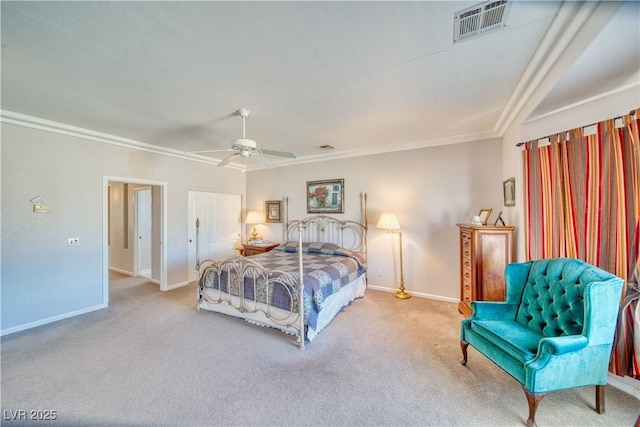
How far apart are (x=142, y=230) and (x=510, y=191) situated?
285 inches

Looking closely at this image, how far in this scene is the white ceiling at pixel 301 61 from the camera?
1545 millimetres

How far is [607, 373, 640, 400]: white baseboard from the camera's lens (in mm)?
1932

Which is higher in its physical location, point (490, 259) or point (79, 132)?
point (79, 132)

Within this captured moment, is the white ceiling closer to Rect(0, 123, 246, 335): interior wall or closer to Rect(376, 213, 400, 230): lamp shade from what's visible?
Rect(0, 123, 246, 335): interior wall

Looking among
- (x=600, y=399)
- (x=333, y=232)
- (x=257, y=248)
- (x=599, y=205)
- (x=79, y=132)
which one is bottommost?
(x=600, y=399)

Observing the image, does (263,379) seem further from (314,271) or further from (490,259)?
(490,259)

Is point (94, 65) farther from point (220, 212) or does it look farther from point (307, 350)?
point (220, 212)

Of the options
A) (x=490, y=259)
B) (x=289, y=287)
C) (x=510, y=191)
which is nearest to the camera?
(x=289, y=287)

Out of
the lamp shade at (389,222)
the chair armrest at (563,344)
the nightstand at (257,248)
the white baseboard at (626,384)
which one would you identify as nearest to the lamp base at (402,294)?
the lamp shade at (389,222)

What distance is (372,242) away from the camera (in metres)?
4.72

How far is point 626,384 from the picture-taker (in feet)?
6.53

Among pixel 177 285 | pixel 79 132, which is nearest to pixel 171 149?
pixel 79 132

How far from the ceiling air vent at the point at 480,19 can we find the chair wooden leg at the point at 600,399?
270 centimetres

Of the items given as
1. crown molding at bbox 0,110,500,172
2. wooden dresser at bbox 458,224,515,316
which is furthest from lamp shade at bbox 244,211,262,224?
wooden dresser at bbox 458,224,515,316
